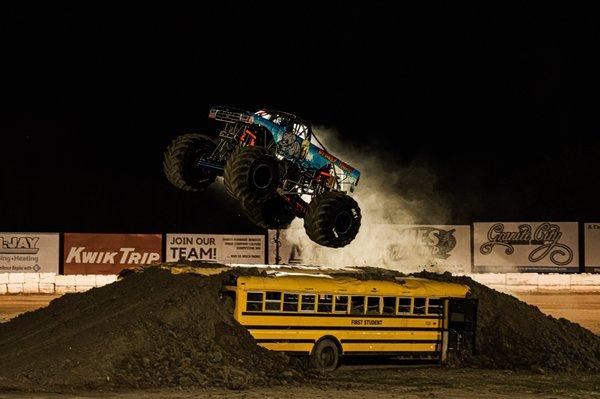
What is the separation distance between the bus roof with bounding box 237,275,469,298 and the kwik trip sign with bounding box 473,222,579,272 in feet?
74.6

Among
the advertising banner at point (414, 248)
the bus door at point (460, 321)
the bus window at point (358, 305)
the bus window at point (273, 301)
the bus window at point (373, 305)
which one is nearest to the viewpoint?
the bus window at point (273, 301)

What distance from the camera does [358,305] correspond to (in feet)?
76.1

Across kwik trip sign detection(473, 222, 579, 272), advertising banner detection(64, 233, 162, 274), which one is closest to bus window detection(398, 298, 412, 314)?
advertising banner detection(64, 233, 162, 274)

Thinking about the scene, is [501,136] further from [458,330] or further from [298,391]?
[298,391]

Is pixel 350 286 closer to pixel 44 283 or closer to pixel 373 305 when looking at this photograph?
pixel 373 305

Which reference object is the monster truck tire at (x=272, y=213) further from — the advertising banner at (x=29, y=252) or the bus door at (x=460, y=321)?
the advertising banner at (x=29, y=252)

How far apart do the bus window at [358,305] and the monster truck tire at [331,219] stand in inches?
102

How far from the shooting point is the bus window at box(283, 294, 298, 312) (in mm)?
22125

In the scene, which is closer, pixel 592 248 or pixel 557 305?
pixel 557 305

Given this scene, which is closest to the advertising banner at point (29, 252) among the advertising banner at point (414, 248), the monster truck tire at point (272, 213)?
the advertising banner at point (414, 248)

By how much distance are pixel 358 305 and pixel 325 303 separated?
893mm

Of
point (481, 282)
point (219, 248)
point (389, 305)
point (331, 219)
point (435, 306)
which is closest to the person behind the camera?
point (331, 219)

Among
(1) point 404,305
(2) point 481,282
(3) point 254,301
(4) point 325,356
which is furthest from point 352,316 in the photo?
(2) point 481,282

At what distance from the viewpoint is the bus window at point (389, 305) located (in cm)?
2361
